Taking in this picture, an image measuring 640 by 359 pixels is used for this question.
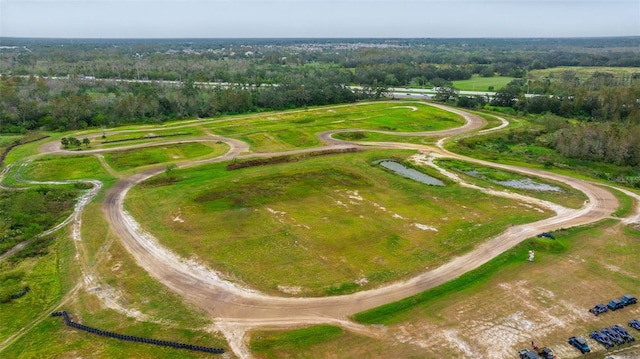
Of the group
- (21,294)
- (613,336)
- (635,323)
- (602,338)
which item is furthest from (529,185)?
(21,294)

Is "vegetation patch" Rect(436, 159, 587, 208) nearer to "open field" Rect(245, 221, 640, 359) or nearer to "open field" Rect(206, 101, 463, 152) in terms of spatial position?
"open field" Rect(245, 221, 640, 359)

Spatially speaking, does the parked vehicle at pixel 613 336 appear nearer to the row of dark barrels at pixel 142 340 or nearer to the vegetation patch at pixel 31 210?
the row of dark barrels at pixel 142 340

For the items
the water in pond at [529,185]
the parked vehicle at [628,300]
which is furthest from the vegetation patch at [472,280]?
the water in pond at [529,185]

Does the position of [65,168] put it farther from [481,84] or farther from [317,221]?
[481,84]

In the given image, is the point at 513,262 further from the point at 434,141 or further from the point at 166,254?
the point at 434,141

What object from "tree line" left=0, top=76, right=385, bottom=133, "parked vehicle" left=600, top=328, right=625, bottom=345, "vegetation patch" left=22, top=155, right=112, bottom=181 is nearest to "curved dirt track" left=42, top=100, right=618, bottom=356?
"parked vehicle" left=600, top=328, right=625, bottom=345

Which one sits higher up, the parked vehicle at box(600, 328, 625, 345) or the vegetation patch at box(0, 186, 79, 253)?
the vegetation patch at box(0, 186, 79, 253)
